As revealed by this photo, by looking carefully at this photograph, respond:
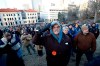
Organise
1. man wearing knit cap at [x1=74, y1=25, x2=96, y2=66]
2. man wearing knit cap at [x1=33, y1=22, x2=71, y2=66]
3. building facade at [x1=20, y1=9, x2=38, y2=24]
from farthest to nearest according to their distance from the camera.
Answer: building facade at [x1=20, y1=9, x2=38, y2=24] → man wearing knit cap at [x1=74, y1=25, x2=96, y2=66] → man wearing knit cap at [x1=33, y1=22, x2=71, y2=66]

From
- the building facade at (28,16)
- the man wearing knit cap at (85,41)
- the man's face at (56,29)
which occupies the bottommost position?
the building facade at (28,16)

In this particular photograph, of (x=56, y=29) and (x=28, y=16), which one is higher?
(x=56, y=29)

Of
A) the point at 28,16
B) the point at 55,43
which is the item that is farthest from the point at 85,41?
the point at 28,16

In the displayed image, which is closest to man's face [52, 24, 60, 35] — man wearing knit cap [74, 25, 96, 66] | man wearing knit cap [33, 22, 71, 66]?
man wearing knit cap [33, 22, 71, 66]

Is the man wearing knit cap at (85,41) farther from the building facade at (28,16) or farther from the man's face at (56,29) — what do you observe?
the building facade at (28,16)

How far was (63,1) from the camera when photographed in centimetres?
13275

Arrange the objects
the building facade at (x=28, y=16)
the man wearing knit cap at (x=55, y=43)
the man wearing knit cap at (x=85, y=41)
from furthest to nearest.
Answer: the building facade at (x=28, y=16), the man wearing knit cap at (x=85, y=41), the man wearing knit cap at (x=55, y=43)

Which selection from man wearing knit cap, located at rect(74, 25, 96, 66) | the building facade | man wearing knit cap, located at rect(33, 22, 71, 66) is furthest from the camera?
the building facade

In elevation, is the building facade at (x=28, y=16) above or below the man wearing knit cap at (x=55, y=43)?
below

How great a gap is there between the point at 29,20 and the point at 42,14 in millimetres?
22151

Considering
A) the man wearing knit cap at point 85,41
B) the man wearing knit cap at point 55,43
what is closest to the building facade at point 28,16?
the man wearing knit cap at point 85,41

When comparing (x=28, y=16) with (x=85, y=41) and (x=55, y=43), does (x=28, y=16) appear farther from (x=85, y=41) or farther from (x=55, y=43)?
(x=55, y=43)

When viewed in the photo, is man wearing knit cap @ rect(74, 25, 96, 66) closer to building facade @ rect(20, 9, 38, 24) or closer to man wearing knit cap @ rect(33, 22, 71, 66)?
man wearing knit cap @ rect(33, 22, 71, 66)

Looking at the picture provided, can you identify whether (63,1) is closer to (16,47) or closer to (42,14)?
(42,14)
